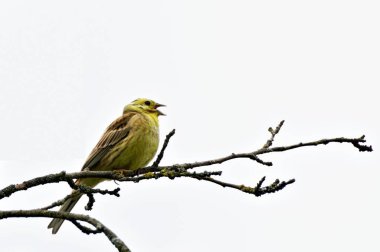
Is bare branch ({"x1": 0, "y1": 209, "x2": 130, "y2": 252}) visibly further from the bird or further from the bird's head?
the bird's head

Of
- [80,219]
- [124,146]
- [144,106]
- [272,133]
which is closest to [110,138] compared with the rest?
[124,146]

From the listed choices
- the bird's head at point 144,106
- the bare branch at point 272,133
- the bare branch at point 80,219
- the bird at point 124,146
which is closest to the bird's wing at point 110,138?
the bird at point 124,146

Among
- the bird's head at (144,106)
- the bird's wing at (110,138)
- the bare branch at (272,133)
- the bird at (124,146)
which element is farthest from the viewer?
the bird's head at (144,106)

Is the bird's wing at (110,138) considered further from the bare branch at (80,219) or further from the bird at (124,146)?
the bare branch at (80,219)

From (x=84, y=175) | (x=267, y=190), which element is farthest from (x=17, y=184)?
(x=267, y=190)

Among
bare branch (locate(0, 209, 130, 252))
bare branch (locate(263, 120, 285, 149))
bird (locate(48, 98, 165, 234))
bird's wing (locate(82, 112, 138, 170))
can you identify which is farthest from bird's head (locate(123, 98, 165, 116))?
bare branch (locate(0, 209, 130, 252))

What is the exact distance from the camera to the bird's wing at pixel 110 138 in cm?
781

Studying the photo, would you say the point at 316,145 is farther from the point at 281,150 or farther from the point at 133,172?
the point at 133,172

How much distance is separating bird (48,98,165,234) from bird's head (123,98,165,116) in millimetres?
143

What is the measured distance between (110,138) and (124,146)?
0.40 meters

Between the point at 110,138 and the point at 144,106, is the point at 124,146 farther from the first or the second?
the point at 144,106

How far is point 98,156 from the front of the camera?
782 cm

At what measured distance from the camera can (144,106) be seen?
8773mm

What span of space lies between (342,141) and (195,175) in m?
1.01
